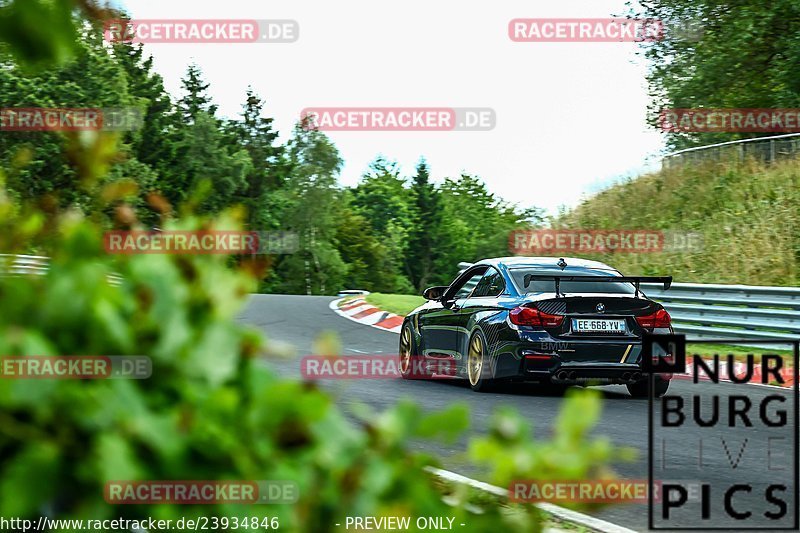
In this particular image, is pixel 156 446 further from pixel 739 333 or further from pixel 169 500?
pixel 739 333

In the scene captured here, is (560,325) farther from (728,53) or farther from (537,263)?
(728,53)

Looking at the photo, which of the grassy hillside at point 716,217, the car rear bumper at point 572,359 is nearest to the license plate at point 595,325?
A: the car rear bumper at point 572,359

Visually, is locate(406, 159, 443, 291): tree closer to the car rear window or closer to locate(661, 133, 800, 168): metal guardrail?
locate(661, 133, 800, 168): metal guardrail

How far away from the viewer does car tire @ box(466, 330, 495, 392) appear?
11695mm

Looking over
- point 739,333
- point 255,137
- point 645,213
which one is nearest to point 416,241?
point 255,137

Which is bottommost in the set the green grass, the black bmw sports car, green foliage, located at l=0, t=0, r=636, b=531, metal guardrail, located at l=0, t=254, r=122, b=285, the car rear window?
the green grass

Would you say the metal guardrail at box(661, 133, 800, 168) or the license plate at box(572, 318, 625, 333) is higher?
the metal guardrail at box(661, 133, 800, 168)

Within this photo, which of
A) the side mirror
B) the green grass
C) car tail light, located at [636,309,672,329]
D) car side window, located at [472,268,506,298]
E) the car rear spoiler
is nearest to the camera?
the car rear spoiler

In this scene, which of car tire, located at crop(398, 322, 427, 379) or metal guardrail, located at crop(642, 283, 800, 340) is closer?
car tire, located at crop(398, 322, 427, 379)

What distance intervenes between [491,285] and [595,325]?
57.9 inches

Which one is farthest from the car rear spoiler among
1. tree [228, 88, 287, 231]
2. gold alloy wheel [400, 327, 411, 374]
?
tree [228, 88, 287, 231]

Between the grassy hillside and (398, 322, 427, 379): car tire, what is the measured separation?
13.3m

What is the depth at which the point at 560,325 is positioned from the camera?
11.2m

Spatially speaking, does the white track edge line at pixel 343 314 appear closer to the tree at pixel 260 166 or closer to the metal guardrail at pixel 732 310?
the metal guardrail at pixel 732 310
